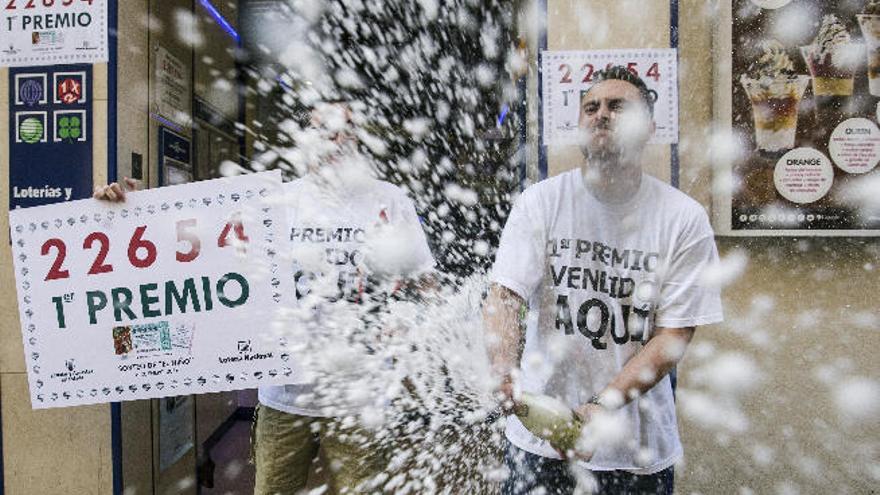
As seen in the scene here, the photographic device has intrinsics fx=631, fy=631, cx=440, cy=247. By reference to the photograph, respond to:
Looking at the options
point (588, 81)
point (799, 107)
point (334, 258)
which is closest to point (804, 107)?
point (799, 107)

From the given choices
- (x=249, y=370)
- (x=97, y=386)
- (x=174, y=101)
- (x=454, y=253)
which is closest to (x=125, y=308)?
(x=97, y=386)

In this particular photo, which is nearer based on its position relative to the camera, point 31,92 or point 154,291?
point 154,291

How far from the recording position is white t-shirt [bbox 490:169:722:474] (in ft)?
5.42

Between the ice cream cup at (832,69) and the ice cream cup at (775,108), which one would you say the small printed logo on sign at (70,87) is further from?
the ice cream cup at (832,69)

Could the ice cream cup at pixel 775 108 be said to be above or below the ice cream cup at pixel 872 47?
below

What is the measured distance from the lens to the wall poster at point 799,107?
2240mm

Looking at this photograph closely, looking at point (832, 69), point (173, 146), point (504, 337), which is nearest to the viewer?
point (504, 337)

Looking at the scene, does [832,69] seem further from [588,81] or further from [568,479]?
[568,479]

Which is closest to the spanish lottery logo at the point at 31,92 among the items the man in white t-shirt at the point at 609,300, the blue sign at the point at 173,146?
the blue sign at the point at 173,146

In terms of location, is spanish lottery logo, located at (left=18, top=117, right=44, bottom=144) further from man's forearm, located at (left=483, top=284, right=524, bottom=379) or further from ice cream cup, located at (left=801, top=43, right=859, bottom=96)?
ice cream cup, located at (left=801, top=43, right=859, bottom=96)

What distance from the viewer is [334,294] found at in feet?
6.79

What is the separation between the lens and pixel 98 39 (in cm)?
227

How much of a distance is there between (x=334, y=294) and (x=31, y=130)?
128cm

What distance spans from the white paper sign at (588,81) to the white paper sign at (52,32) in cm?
160
